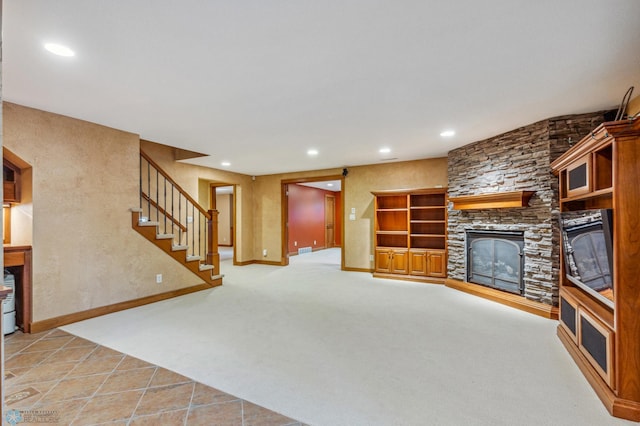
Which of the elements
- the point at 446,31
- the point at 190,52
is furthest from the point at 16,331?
the point at 446,31

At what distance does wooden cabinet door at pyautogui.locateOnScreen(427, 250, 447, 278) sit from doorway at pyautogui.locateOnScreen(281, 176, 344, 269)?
2.94 meters

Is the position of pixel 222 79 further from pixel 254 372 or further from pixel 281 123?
pixel 254 372

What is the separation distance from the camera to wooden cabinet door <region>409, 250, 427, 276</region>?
5.65 metres

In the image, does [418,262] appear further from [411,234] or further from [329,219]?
[329,219]

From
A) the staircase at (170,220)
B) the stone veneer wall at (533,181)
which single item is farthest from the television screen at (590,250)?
the staircase at (170,220)

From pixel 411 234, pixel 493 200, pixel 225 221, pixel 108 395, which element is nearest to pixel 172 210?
pixel 108 395

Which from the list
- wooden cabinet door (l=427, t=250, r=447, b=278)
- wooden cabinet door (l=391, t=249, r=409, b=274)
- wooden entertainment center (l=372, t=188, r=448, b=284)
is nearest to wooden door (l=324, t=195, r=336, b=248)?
wooden entertainment center (l=372, t=188, r=448, b=284)

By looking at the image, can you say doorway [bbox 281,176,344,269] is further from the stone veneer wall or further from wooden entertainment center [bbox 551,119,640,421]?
wooden entertainment center [bbox 551,119,640,421]

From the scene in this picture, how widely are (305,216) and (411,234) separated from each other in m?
4.84

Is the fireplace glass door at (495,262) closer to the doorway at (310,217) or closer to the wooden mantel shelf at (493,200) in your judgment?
the wooden mantel shelf at (493,200)

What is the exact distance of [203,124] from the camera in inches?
147

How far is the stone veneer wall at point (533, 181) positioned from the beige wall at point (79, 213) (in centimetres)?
511

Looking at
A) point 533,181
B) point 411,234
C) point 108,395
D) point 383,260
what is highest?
point 533,181

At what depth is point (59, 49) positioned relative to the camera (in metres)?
2.11
